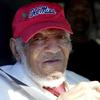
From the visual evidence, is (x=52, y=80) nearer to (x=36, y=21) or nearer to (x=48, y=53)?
(x=48, y=53)

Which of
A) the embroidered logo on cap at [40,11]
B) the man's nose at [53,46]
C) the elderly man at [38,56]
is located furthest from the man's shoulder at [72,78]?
the embroidered logo on cap at [40,11]

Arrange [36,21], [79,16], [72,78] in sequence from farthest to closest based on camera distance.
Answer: [79,16] → [72,78] → [36,21]

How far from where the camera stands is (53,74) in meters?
3.67

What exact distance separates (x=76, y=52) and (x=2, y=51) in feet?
2.55

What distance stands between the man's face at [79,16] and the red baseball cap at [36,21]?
1.50 m

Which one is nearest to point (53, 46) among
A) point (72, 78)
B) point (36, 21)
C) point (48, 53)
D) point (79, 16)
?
point (48, 53)

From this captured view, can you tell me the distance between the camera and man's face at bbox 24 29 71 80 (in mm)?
3654

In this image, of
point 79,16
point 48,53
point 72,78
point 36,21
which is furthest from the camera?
point 79,16

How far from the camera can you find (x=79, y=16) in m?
5.41

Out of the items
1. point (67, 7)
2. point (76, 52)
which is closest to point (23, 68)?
point (76, 52)

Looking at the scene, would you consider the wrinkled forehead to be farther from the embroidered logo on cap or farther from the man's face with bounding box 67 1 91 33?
the man's face with bounding box 67 1 91 33

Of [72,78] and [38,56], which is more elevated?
[38,56]

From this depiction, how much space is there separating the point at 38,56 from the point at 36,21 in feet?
0.78

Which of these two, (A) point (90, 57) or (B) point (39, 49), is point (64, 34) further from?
(A) point (90, 57)
